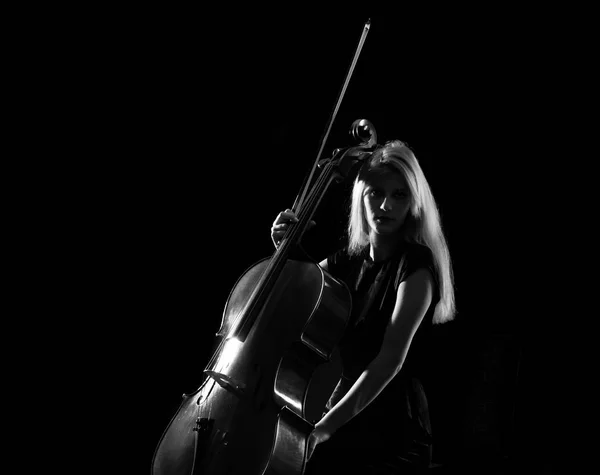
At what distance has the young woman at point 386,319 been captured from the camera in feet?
4.60

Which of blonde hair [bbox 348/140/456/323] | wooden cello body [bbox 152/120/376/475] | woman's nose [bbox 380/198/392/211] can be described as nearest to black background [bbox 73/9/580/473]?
blonde hair [bbox 348/140/456/323]

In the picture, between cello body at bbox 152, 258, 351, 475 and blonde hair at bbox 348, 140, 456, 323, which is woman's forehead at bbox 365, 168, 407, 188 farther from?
cello body at bbox 152, 258, 351, 475

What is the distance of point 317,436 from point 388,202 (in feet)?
2.08

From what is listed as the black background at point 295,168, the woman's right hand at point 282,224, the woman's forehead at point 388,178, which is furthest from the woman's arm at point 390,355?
the black background at point 295,168

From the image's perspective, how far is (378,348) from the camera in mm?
1491

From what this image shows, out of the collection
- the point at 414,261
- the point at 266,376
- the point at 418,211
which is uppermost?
the point at 418,211

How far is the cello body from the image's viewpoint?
1225 millimetres

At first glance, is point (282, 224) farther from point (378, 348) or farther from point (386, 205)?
point (378, 348)

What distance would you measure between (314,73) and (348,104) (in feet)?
0.66

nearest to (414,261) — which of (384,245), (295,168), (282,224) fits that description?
(384,245)

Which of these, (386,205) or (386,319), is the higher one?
(386,205)

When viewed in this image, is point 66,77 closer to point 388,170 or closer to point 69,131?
point 69,131

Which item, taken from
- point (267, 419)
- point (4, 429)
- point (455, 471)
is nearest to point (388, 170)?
point (267, 419)

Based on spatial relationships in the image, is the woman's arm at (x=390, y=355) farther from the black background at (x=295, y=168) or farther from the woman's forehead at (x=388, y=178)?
the black background at (x=295, y=168)
